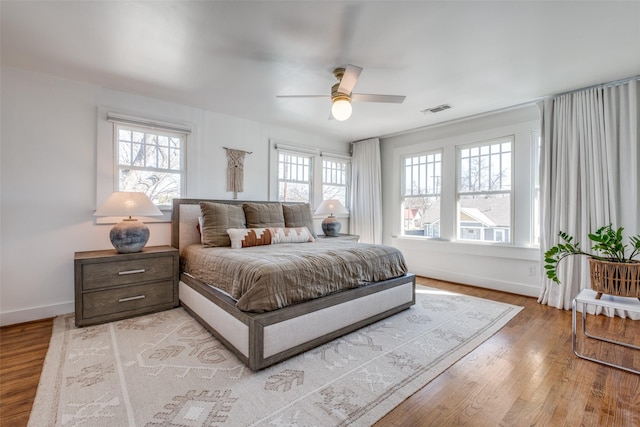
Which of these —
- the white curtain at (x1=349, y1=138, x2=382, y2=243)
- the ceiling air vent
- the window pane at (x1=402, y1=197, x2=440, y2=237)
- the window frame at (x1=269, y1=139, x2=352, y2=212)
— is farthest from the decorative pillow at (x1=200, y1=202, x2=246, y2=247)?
the window pane at (x1=402, y1=197, x2=440, y2=237)

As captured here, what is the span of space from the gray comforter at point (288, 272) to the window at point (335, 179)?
263 centimetres

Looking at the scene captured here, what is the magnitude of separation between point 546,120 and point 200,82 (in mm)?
4075

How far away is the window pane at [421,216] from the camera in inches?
191

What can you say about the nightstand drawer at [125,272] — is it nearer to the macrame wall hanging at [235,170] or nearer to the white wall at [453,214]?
the macrame wall hanging at [235,170]

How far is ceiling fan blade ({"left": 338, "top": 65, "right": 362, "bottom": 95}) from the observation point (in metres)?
2.29

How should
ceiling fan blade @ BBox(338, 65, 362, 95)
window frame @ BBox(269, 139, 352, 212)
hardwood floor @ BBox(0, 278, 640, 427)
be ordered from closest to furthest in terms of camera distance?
hardwood floor @ BBox(0, 278, 640, 427) < ceiling fan blade @ BBox(338, 65, 362, 95) < window frame @ BBox(269, 139, 352, 212)

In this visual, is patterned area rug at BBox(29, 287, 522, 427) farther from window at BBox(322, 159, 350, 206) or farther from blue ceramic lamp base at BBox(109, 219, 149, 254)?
window at BBox(322, 159, 350, 206)

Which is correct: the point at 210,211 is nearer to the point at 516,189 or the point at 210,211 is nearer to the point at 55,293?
the point at 55,293

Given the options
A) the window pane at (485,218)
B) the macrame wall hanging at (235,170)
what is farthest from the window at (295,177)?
the window pane at (485,218)

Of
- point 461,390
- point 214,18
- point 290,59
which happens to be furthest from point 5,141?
point 461,390

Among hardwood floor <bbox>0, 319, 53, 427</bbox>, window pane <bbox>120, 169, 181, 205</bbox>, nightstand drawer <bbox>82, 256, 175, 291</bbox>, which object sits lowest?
hardwood floor <bbox>0, 319, 53, 427</bbox>

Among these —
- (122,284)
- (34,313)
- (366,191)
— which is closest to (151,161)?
(122,284)

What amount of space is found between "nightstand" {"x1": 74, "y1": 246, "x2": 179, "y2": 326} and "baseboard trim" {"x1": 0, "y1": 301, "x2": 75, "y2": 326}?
64 centimetres

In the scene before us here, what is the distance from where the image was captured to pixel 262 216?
381cm
